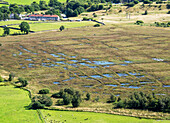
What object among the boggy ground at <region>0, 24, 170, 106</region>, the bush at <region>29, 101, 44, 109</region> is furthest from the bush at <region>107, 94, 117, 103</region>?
the bush at <region>29, 101, 44, 109</region>

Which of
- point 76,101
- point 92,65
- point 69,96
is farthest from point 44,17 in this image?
point 76,101

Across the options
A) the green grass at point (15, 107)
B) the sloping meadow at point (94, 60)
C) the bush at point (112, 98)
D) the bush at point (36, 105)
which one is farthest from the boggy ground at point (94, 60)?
the bush at point (36, 105)

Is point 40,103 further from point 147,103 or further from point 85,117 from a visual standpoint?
point 147,103

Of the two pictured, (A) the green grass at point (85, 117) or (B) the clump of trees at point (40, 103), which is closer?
(A) the green grass at point (85, 117)

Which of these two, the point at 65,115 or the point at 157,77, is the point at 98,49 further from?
the point at 65,115

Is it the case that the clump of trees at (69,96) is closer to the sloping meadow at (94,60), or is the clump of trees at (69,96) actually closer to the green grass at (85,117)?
the green grass at (85,117)

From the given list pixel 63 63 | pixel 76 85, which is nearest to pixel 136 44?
pixel 63 63
